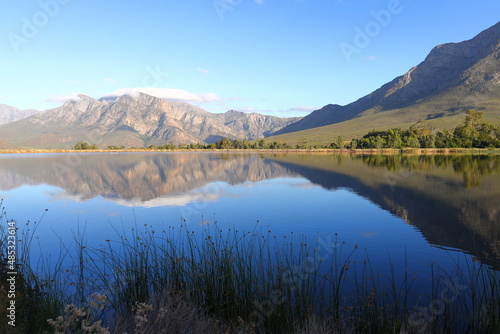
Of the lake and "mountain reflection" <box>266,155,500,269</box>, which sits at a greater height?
the lake

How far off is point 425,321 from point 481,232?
34.0 feet

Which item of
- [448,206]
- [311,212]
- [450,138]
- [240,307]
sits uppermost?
[240,307]

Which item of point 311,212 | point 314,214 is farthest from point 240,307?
point 311,212

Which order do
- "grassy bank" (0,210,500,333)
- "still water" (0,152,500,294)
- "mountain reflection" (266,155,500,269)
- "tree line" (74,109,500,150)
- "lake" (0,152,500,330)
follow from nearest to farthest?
1. "grassy bank" (0,210,500,333)
2. "lake" (0,152,500,330)
3. "still water" (0,152,500,294)
4. "mountain reflection" (266,155,500,269)
5. "tree line" (74,109,500,150)

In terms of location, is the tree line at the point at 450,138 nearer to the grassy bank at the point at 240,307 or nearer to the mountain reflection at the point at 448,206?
the mountain reflection at the point at 448,206

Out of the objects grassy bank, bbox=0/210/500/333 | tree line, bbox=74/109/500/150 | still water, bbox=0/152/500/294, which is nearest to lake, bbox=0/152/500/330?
still water, bbox=0/152/500/294

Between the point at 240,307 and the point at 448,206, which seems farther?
the point at 448,206

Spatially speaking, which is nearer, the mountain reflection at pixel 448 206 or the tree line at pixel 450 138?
the mountain reflection at pixel 448 206

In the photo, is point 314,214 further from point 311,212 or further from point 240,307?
point 240,307

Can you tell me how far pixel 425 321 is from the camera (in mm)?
5840

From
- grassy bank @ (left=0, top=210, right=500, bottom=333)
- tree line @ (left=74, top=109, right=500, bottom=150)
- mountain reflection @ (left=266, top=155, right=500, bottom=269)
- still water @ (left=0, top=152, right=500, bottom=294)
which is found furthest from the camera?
tree line @ (left=74, top=109, right=500, bottom=150)

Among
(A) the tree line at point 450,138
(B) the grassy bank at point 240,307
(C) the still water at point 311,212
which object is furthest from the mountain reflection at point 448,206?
(A) the tree line at point 450,138

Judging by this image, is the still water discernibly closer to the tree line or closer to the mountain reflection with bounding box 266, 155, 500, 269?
the mountain reflection with bounding box 266, 155, 500, 269

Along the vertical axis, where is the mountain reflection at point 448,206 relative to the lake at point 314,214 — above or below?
below
